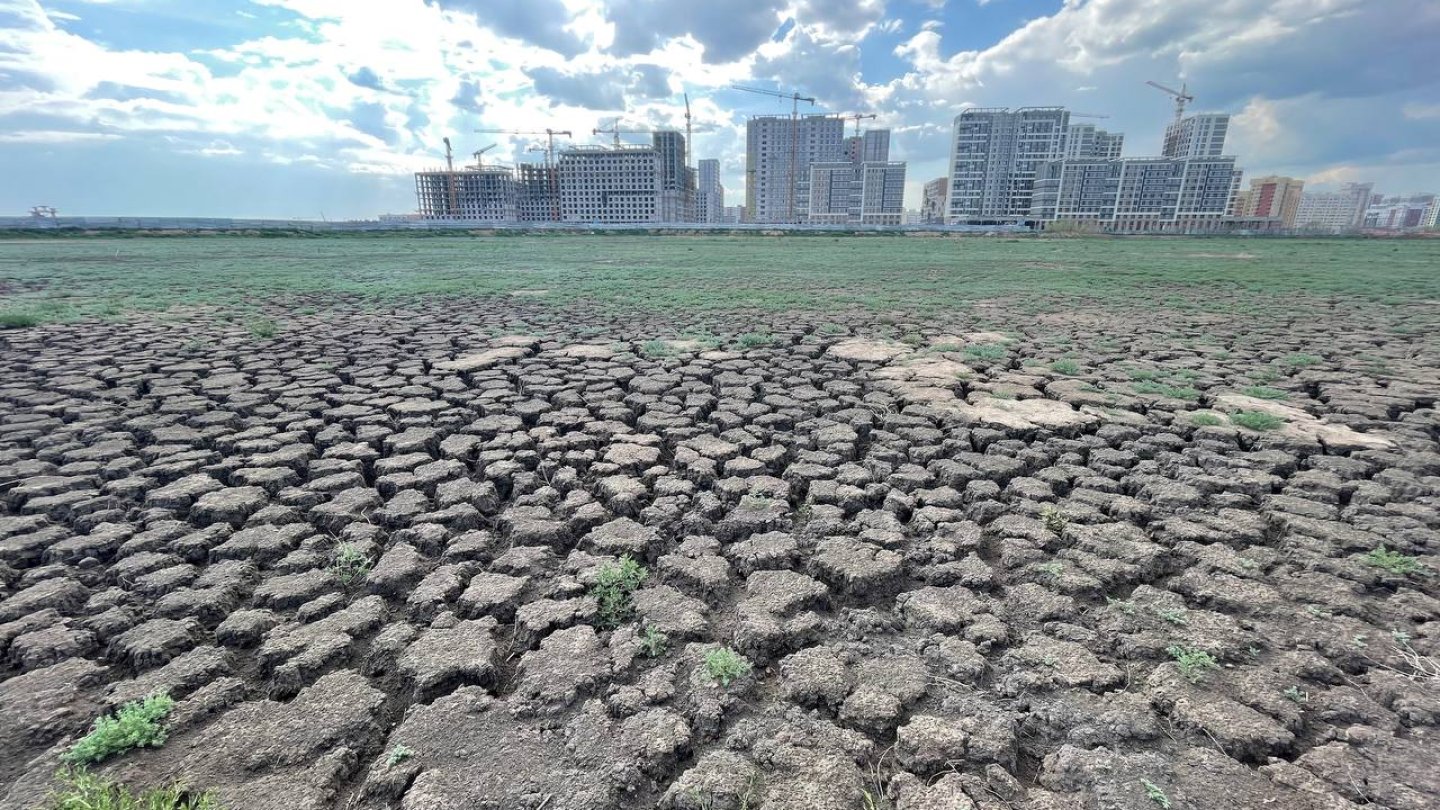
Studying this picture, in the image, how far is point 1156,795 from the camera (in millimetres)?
1673

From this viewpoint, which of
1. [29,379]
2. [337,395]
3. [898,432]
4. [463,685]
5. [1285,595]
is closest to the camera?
[463,685]

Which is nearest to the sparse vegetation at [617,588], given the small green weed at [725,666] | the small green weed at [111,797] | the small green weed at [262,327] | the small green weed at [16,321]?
the small green weed at [725,666]

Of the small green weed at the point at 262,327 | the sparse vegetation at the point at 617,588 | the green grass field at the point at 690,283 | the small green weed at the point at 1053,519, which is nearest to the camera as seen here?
the sparse vegetation at the point at 617,588

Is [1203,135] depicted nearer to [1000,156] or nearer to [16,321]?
[1000,156]

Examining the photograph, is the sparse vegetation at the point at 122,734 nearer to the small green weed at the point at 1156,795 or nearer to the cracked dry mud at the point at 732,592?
the cracked dry mud at the point at 732,592

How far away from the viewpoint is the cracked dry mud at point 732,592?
1.80 meters

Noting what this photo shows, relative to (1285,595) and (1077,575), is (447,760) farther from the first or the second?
(1285,595)

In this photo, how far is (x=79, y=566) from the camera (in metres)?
2.75

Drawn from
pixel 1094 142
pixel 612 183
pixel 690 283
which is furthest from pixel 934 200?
pixel 690 283

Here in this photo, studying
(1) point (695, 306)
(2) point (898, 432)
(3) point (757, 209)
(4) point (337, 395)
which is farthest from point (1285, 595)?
(3) point (757, 209)

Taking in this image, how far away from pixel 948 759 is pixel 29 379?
7.64 meters

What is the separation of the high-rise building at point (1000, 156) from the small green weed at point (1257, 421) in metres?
114

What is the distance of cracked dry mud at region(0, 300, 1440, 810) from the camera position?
1799 millimetres

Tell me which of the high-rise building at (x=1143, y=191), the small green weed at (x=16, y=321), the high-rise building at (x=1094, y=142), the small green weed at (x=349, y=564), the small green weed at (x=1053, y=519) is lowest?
the small green weed at (x=349, y=564)
